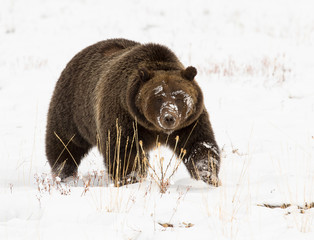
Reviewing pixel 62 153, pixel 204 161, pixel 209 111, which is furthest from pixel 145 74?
pixel 209 111

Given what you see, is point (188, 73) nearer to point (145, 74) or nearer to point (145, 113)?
point (145, 74)

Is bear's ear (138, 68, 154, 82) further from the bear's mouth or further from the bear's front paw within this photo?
the bear's front paw

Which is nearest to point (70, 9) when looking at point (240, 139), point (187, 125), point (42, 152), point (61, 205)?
point (42, 152)

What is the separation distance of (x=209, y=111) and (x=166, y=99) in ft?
12.5

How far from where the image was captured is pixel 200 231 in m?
3.74

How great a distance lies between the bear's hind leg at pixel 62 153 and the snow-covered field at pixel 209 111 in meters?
0.29

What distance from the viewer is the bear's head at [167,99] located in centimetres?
517

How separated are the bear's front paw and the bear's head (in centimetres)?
49

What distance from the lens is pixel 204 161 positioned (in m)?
5.56

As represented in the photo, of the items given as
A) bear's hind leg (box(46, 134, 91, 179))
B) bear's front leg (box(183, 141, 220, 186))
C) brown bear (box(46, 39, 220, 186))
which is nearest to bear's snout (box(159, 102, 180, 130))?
brown bear (box(46, 39, 220, 186))

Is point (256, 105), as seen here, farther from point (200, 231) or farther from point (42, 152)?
point (200, 231)

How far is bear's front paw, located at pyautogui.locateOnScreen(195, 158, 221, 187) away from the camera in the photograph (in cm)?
539

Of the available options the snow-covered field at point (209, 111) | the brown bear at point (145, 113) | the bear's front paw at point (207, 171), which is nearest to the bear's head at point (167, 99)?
the brown bear at point (145, 113)

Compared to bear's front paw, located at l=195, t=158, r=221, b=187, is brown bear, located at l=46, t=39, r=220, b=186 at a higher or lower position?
higher
